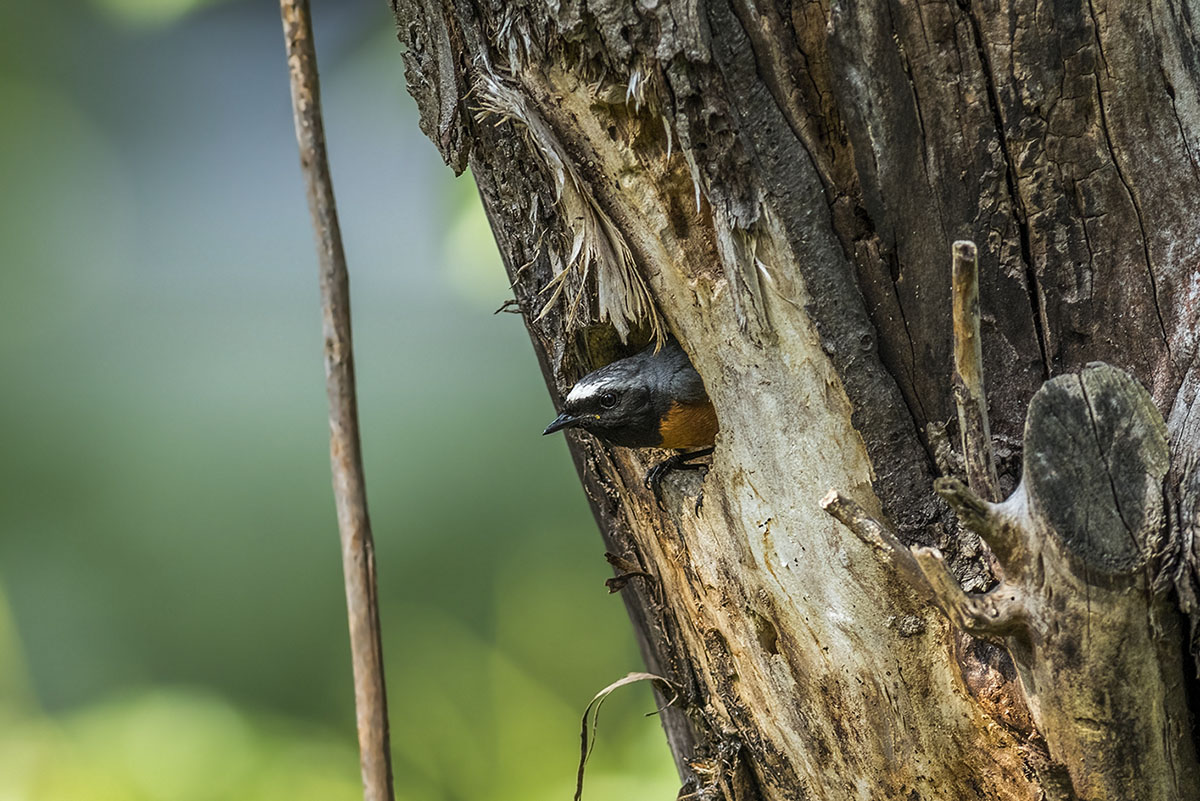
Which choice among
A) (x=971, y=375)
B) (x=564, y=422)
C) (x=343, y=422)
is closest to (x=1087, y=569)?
(x=971, y=375)

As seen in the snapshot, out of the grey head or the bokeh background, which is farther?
the bokeh background

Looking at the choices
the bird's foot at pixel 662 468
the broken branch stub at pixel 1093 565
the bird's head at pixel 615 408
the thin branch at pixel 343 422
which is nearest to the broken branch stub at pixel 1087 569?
the broken branch stub at pixel 1093 565

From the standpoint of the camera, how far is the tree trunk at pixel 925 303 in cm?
118

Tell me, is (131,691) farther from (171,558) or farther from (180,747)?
(171,558)

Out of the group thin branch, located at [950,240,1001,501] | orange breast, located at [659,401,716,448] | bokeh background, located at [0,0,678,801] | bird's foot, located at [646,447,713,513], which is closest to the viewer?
thin branch, located at [950,240,1001,501]

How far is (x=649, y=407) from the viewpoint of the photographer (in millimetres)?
1986

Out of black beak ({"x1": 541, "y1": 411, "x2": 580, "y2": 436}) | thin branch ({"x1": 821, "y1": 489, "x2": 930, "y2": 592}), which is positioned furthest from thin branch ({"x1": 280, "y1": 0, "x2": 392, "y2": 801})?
thin branch ({"x1": 821, "y1": 489, "x2": 930, "y2": 592})

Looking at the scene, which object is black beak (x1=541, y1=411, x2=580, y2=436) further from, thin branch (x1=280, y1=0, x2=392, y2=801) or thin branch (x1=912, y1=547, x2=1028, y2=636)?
thin branch (x1=912, y1=547, x2=1028, y2=636)

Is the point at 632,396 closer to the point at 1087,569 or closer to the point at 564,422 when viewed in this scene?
the point at 564,422

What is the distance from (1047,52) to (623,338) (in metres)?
0.94

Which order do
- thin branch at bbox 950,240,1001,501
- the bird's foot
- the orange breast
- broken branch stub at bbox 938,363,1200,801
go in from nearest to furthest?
thin branch at bbox 950,240,1001,501, broken branch stub at bbox 938,363,1200,801, the bird's foot, the orange breast

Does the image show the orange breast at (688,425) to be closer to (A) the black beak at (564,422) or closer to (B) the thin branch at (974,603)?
(A) the black beak at (564,422)

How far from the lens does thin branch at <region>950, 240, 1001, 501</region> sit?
1.02m

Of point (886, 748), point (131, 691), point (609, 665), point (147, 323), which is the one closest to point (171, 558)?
point (131, 691)
